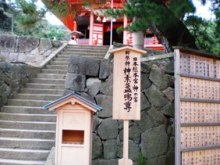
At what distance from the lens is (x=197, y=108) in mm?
5012

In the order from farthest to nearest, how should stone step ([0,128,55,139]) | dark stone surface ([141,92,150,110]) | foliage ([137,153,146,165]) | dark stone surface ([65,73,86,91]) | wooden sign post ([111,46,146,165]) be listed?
stone step ([0,128,55,139]), dark stone surface ([65,73,86,91]), dark stone surface ([141,92,150,110]), foliage ([137,153,146,165]), wooden sign post ([111,46,146,165])

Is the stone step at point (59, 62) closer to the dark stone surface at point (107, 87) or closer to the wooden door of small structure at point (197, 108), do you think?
the dark stone surface at point (107, 87)

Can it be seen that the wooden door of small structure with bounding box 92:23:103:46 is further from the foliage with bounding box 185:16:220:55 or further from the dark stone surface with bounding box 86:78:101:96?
the dark stone surface with bounding box 86:78:101:96

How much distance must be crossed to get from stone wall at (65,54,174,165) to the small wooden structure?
101 centimetres

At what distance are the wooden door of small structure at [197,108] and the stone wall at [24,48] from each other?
7747 millimetres

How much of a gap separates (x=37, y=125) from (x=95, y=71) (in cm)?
184

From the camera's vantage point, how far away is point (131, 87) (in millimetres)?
4277

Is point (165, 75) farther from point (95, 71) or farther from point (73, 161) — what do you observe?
point (73, 161)

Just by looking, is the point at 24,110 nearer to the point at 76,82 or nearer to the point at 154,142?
the point at 76,82

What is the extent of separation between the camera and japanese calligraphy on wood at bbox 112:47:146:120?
165 inches

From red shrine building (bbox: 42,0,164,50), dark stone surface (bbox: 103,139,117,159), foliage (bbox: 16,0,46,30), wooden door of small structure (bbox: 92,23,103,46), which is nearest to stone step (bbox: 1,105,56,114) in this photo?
foliage (bbox: 16,0,46,30)

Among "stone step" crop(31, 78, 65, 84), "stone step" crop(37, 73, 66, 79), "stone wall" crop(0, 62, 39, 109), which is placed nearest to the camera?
"stone wall" crop(0, 62, 39, 109)

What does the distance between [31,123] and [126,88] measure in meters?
2.87

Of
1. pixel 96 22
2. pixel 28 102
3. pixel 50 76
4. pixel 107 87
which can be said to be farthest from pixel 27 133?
pixel 96 22
